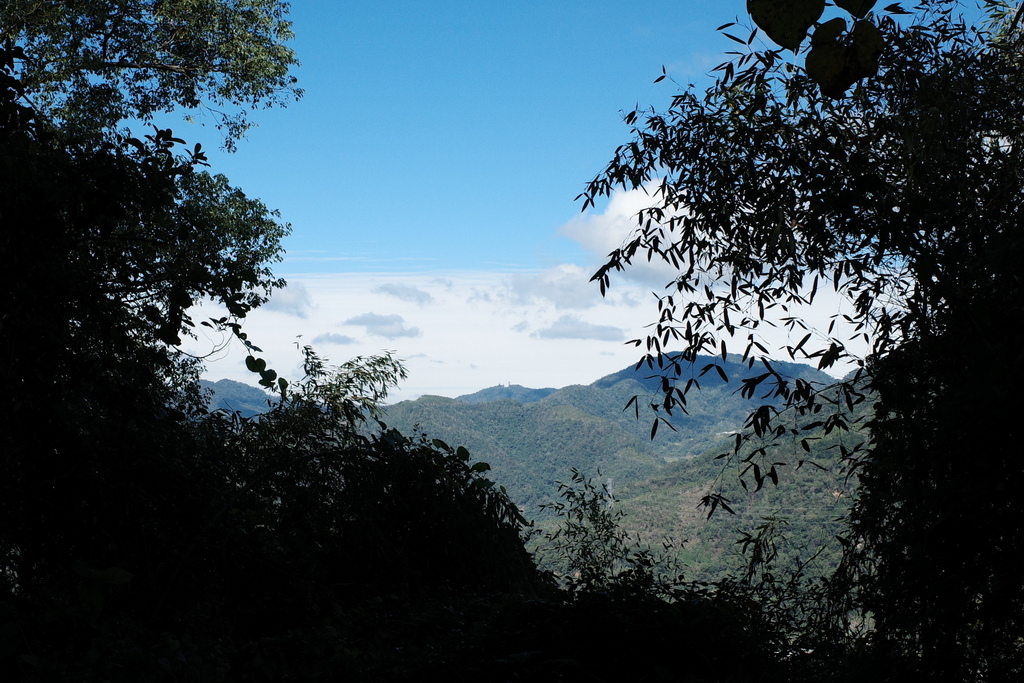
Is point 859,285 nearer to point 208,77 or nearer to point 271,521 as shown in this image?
point 271,521

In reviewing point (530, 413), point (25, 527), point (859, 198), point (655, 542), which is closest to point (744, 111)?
point (859, 198)

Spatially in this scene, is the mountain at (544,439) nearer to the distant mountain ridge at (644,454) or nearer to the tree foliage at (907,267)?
the distant mountain ridge at (644,454)

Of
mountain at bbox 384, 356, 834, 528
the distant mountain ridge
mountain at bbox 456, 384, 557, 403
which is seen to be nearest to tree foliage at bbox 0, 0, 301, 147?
the distant mountain ridge

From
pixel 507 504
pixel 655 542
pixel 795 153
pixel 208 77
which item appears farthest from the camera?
pixel 655 542

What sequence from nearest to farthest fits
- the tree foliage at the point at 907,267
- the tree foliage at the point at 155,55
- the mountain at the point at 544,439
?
the tree foliage at the point at 907,267
the tree foliage at the point at 155,55
the mountain at the point at 544,439

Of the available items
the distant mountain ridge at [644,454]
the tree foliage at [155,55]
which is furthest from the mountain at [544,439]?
the tree foliage at [155,55]

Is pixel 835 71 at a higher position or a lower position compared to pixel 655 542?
higher

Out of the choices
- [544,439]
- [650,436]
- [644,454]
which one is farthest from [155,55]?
[544,439]

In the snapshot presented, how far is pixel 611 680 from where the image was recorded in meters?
2.74

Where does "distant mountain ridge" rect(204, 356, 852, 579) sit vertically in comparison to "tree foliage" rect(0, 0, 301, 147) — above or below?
below

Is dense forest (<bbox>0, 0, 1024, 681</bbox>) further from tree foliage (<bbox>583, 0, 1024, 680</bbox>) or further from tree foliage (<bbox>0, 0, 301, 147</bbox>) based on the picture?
tree foliage (<bbox>0, 0, 301, 147</bbox>)

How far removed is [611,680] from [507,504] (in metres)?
2.10

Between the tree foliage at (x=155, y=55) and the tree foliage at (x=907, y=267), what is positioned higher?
the tree foliage at (x=155, y=55)

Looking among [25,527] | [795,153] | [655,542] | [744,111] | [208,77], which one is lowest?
[655,542]
